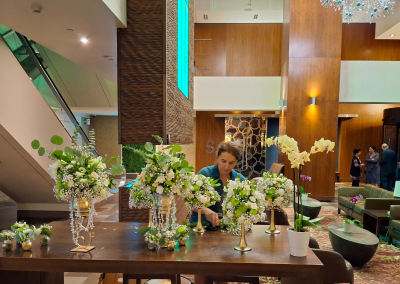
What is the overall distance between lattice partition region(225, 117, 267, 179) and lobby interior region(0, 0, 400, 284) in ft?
0.14

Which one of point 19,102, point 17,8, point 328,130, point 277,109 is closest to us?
point 17,8

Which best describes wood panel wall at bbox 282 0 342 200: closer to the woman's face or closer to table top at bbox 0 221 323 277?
the woman's face

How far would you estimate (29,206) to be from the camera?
7547mm

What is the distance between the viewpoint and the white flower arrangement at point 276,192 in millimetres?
2568

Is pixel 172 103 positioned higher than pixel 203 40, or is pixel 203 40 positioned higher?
pixel 203 40

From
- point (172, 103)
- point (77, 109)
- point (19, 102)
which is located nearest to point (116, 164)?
point (172, 103)

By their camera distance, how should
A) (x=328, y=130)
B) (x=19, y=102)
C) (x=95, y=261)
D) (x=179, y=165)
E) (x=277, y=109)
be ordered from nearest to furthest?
(x=95, y=261), (x=179, y=165), (x=19, y=102), (x=328, y=130), (x=277, y=109)

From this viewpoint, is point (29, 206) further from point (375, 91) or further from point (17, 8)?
point (375, 91)

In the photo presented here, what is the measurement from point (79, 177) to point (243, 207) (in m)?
1.08

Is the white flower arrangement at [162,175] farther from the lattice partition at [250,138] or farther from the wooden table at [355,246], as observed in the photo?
the lattice partition at [250,138]

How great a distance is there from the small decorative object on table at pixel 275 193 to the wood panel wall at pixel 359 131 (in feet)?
41.4

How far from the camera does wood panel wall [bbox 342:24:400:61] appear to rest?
1194 centimetres

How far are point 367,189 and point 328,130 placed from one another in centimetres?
235

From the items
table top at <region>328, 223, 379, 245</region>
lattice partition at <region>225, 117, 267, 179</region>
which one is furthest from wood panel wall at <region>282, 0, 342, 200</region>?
table top at <region>328, 223, 379, 245</region>
